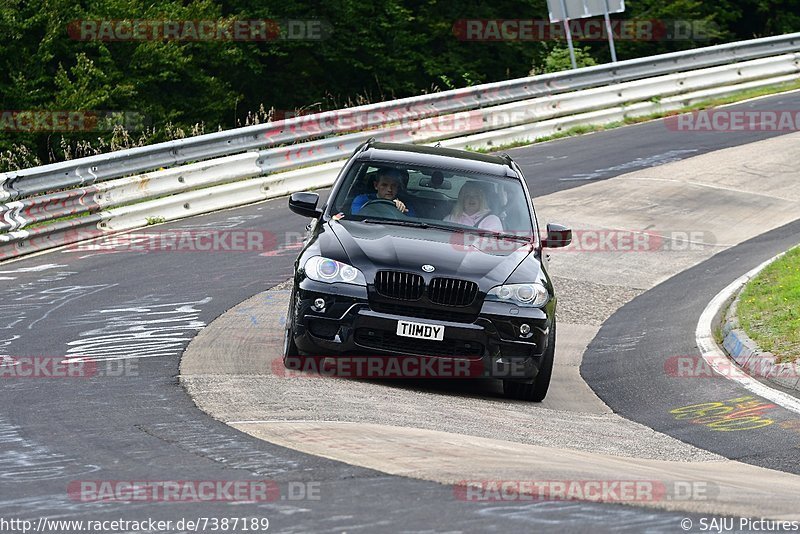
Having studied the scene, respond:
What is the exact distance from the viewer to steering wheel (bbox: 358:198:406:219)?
10.4 m

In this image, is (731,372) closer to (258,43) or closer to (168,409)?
(168,409)

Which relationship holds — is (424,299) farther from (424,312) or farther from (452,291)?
(452,291)

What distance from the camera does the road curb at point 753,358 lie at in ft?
34.8

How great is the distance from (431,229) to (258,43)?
29592mm

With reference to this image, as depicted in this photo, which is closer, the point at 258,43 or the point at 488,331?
the point at 488,331

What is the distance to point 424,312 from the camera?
9305mm

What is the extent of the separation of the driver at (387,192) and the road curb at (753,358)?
10.8 feet

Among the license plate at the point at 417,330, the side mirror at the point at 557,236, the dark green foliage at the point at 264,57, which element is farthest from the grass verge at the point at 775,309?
the dark green foliage at the point at 264,57

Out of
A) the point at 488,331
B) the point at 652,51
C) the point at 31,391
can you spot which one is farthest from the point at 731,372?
the point at 652,51

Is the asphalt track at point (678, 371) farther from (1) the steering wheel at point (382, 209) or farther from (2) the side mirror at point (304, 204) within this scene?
(2) the side mirror at point (304, 204)

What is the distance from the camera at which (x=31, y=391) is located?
27.7 ft

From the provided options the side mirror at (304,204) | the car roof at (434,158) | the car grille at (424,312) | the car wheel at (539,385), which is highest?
the car roof at (434,158)

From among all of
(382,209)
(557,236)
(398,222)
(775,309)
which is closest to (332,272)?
(398,222)

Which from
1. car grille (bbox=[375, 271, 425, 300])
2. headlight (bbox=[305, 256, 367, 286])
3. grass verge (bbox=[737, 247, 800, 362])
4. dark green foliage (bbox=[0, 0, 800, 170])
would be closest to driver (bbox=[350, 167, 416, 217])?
headlight (bbox=[305, 256, 367, 286])
